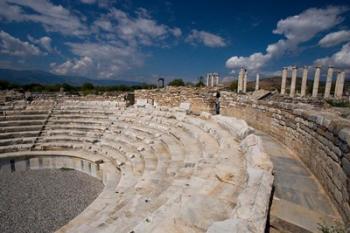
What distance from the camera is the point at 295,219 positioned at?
244 centimetres

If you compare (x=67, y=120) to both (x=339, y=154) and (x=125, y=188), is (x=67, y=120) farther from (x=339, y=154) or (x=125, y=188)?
(x=339, y=154)

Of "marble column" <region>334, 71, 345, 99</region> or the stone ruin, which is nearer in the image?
the stone ruin

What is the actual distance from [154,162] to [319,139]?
14.9 feet

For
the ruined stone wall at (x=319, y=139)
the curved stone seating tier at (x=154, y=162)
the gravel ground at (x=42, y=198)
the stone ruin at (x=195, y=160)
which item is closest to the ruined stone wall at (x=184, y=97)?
the stone ruin at (x=195, y=160)

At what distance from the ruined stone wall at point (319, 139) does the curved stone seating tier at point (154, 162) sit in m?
1.00

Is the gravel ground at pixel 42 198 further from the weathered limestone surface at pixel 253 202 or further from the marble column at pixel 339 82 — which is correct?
the marble column at pixel 339 82

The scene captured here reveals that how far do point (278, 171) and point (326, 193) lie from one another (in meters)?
0.87

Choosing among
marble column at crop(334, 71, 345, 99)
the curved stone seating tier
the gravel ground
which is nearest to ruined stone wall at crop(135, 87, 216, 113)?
the curved stone seating tier

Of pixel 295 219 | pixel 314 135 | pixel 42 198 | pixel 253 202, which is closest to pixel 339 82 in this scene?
pixel 314 135

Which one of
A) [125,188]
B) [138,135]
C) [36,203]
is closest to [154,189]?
[125,188]

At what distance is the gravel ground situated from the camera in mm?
5109

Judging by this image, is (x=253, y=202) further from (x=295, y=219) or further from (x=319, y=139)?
(x=319, y=139)

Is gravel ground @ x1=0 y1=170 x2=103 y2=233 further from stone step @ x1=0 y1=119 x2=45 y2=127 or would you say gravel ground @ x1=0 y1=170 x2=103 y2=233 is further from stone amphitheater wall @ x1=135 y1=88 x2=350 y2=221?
stone amphitheater wall @ x1=135 y1=88 x2=350 y2=221

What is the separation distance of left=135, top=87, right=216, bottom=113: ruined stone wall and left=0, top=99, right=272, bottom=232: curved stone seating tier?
2823 millimetres
